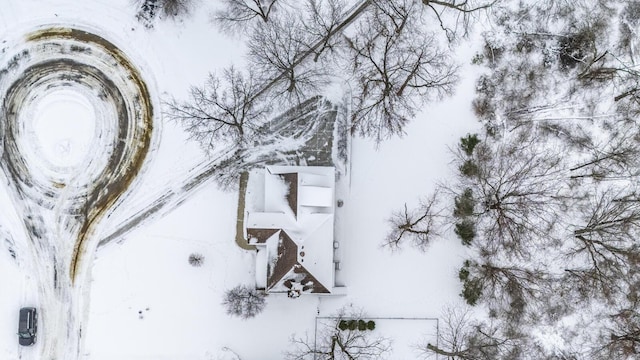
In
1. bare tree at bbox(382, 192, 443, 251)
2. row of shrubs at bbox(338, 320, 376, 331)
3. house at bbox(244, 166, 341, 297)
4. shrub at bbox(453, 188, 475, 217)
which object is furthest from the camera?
bare tree at bbox(382, 192, 443, 251)

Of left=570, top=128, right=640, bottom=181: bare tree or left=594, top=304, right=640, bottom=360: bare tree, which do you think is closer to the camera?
left=594, top=304, right=640, bottom=360: bare tree

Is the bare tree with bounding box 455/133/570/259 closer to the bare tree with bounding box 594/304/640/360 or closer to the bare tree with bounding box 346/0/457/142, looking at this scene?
the bare tree with bounding box 346/0/457/142

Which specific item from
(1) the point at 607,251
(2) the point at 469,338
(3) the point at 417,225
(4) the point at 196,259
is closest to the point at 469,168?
(3) the point at 417,225

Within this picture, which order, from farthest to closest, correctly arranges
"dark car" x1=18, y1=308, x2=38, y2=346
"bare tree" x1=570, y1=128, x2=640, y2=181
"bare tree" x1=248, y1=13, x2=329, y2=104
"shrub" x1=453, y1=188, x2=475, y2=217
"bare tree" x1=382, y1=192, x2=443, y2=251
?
"bare tree" x1=570, y1=128, x2=640, y2=181 → "bare tree" x1=382, y1=192, x2=443, y2=251 → "shrub" x1=453, y1=188, x2=475, y2=217 → "bare tree" x1=248, y1=13, x2=329, y2=104 → "dark car" x1=18, y1=308, x2=38, y2=346

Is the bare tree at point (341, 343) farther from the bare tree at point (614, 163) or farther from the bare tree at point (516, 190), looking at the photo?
the bare tree at point (614, 163)

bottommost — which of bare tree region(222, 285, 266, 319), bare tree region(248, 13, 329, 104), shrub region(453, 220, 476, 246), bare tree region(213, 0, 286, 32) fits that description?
bare tree region(222, 285, 266, 319)

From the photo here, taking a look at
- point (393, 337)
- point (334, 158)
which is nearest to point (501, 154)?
point (334, 158)

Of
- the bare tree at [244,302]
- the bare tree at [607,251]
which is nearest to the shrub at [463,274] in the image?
the bare tree at [607,251]

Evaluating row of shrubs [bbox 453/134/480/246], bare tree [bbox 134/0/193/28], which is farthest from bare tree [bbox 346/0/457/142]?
bare tree [bbox 134/0/193/28]
